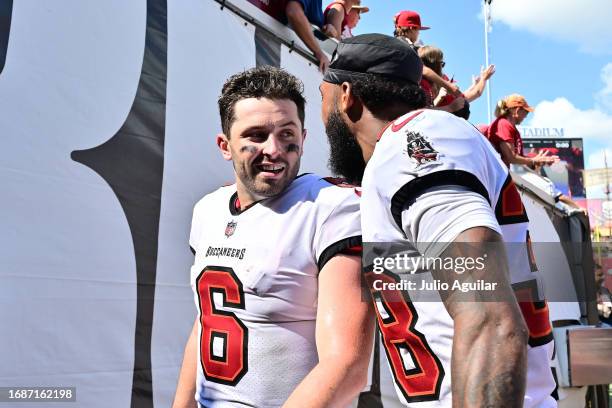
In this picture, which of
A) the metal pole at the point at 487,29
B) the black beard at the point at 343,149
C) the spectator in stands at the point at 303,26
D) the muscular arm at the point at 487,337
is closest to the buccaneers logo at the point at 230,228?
the black beard at the point at 343,149

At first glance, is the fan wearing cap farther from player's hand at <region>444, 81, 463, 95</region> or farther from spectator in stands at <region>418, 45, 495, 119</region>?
player's hand at <region>444, 81, 463, 95</region>

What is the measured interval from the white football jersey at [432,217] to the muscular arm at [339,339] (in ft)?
0.33

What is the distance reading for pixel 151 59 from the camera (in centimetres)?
251

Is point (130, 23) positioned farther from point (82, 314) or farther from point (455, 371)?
point (455, 371)

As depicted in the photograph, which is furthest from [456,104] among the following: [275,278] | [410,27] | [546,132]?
[546,132]

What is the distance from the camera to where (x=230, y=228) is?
1.65 meters

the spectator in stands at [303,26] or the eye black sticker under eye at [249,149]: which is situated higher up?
the spectator in stands at [303,26]

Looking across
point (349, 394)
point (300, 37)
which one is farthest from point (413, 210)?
point (300, 37)

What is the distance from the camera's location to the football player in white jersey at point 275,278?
Result: 1.35 meters

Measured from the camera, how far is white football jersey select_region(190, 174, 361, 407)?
1452 mm

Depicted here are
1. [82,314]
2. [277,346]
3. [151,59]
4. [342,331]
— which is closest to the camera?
[342,331]

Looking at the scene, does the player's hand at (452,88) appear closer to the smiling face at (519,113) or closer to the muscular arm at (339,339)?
the smiling face at (519,113)

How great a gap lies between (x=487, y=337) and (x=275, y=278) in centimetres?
69

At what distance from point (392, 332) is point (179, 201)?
1.54m
